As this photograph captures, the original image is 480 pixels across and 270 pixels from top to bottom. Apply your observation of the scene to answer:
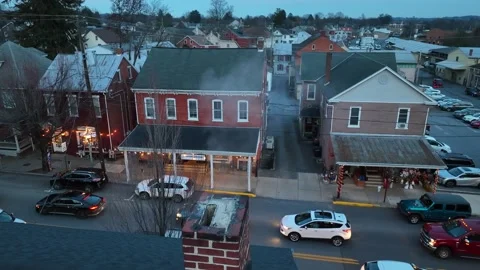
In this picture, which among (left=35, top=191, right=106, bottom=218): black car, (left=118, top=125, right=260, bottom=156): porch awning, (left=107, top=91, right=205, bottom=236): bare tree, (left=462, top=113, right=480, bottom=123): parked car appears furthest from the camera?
(left=462, top=113, right=480, bottom=123): parked car

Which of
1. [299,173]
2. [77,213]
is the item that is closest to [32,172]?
[77,213]

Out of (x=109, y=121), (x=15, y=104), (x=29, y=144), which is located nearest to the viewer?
(x=15, y=104)

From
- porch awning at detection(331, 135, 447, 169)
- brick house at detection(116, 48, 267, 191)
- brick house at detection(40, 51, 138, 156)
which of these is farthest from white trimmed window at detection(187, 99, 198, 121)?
porch awning at detection(331, 135, 447, 169)

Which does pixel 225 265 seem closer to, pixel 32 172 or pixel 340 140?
pixel 340 140

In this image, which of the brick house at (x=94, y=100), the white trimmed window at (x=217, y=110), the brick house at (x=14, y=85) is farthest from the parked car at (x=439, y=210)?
the brick house at (x=14, y=85)

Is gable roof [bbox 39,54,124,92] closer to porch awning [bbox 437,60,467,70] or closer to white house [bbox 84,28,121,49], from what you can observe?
white house [bbox 84,28,121,49]
